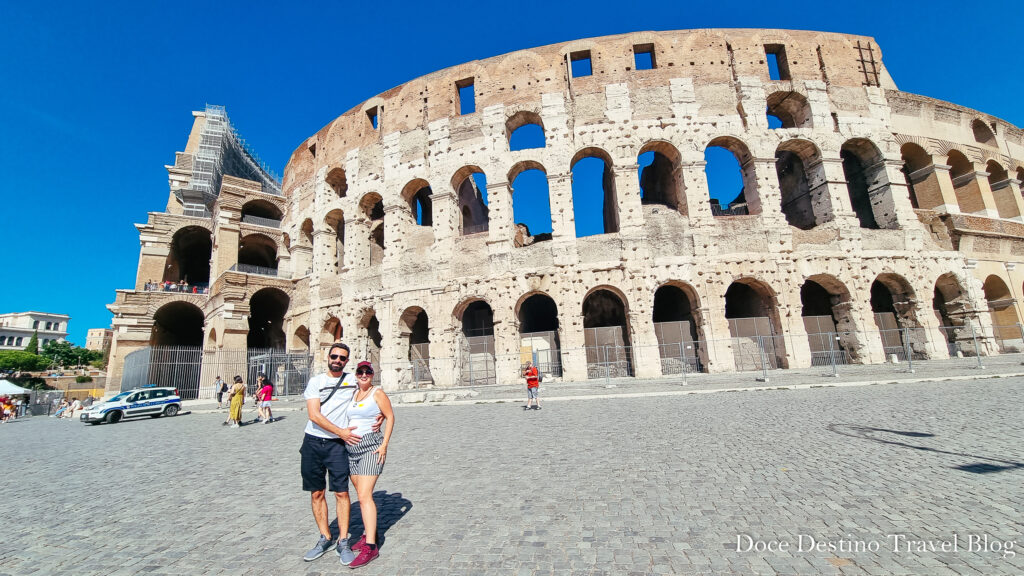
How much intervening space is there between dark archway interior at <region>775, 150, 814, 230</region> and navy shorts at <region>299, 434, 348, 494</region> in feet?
64.4

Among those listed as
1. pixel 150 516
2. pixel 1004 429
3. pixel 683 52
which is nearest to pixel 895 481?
pixel 1004 429

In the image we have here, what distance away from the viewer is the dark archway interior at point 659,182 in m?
18.3

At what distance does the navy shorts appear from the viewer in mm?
2740

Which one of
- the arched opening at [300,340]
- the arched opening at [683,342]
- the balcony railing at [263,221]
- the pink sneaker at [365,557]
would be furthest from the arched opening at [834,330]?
the balcony railing at [263,221]

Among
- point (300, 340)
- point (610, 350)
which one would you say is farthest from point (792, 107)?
point (300, 340)

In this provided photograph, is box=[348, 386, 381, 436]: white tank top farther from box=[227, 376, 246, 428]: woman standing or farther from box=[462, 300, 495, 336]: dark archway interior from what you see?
box=[462, 300, 495, 336]: dark archway interior

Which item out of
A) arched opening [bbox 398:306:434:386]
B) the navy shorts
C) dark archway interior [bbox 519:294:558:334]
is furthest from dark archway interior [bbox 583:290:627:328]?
the navy shorts

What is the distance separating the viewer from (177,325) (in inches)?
1069

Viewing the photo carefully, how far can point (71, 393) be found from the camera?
86.4ft

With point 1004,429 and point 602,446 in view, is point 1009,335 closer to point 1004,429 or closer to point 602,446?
point 1004,429

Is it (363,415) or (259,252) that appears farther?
(259,252)

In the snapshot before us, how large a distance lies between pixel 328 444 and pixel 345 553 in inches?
26.4

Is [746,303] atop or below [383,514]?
atop

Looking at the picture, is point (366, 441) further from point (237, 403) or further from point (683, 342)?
point (683, 342)
